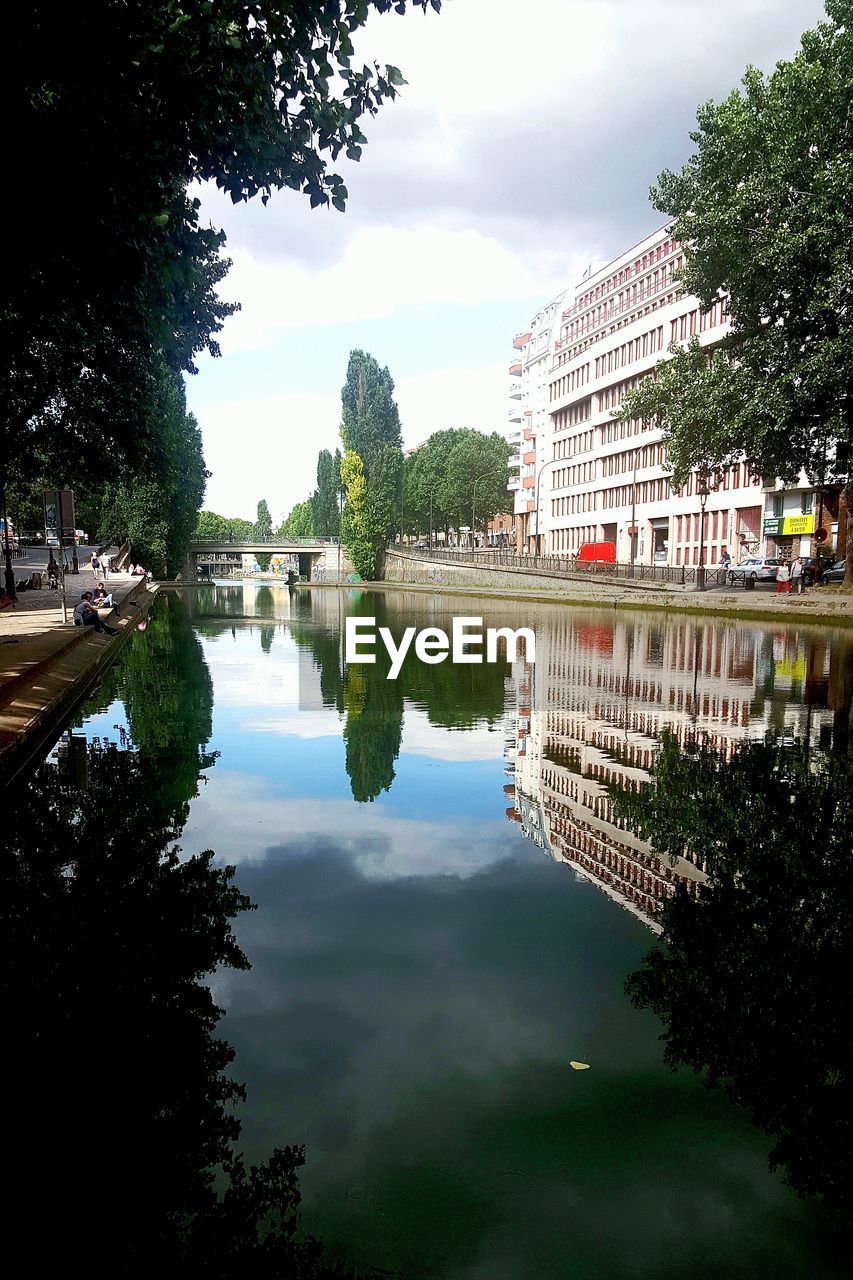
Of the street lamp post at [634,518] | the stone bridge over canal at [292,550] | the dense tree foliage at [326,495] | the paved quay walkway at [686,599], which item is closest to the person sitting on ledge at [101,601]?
the paved quay walkway at [686,599]

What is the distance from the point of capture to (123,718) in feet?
49.9

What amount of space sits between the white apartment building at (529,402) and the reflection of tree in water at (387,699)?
87.6 m

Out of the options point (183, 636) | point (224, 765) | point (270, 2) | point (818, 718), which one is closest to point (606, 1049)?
point (224, 765)

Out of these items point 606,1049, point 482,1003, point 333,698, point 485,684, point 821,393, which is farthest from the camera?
point 821,393

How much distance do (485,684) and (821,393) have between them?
20.1 metres

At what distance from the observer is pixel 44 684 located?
16828mm

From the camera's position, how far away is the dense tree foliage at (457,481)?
13000 cm

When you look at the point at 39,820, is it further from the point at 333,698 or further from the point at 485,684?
the point at 485,684

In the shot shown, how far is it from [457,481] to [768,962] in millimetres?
127021

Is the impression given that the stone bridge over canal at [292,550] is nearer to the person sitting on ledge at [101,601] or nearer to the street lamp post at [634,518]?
the street lamp post at [634,518]

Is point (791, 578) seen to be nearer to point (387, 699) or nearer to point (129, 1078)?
point (387, 699)

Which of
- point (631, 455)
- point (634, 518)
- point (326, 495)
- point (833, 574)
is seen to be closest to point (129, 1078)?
point (833, 574)

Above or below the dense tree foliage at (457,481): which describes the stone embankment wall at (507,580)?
below

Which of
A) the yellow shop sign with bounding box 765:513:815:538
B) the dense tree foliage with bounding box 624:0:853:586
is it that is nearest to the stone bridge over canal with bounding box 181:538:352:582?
the yellow shop sign with bounding box 765:513:815:538
